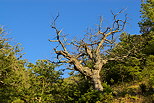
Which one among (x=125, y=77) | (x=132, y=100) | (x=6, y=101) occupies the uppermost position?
(x=125, y=77)

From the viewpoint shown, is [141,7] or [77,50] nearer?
[77,50]

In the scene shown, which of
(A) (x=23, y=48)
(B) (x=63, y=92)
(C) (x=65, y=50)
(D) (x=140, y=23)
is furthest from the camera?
(D) (x=140, y=23)

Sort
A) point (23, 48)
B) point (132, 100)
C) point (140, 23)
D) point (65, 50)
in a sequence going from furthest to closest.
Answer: point (140, 23), point (23, 48), point (65, 50), point (132, 100)

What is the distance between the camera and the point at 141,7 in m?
28.4

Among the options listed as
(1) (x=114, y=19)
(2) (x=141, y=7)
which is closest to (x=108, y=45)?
(1) (x=114, y=19)

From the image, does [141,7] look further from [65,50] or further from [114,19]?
[65,50]

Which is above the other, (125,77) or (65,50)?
(65,50)

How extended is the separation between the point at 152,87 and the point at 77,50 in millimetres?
7278

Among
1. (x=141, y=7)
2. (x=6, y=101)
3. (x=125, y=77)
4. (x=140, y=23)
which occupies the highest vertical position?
(x=141, y=7)

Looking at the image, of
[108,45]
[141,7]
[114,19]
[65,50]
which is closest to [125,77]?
[108,45]

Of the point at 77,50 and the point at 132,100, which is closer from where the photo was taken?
the point at 132,100

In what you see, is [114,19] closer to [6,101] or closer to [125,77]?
[125,77]

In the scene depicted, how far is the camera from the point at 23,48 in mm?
21734

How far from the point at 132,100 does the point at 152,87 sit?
276 cm
